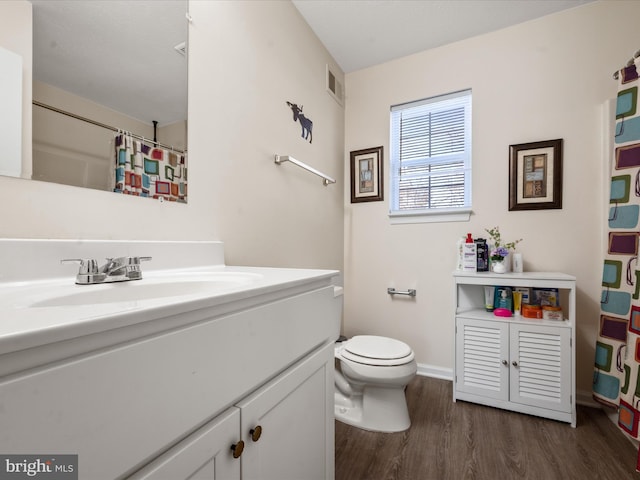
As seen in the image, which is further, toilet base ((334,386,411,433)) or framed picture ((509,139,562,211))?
framed picture ((509,139,562,211))

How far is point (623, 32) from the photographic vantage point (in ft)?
5.65

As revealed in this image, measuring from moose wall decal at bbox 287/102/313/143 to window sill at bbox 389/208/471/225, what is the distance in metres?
0.86

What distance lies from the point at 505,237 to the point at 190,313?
6.79ft

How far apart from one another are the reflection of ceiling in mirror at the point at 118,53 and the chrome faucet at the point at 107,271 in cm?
49

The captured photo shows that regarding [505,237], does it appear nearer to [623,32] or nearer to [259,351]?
[623,32]

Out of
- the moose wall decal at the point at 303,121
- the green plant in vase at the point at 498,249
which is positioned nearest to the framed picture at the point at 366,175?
the moose wall decal at the point at 303,121

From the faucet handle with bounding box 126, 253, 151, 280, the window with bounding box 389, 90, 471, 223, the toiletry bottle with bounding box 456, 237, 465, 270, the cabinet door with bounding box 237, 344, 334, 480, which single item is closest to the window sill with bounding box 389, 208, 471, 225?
the window with bounding box 389, 90, 471, 223

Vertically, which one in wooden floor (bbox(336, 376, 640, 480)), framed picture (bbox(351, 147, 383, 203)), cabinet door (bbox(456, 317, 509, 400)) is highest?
framed picture (bbox(351, 147, 383, 203))

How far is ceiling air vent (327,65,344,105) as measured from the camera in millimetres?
2234

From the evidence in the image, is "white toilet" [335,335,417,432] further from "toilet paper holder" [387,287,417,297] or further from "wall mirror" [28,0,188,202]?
"wall mirror" [28,0,188,202]

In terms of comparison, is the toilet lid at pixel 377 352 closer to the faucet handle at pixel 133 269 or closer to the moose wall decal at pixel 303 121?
the faucet handle at pixel 133 269

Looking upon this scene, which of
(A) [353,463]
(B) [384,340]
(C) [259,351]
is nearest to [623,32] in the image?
(B) [384,340]

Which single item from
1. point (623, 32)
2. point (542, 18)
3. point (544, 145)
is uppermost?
point (542, 18)

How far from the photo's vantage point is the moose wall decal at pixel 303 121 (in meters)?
1.80
